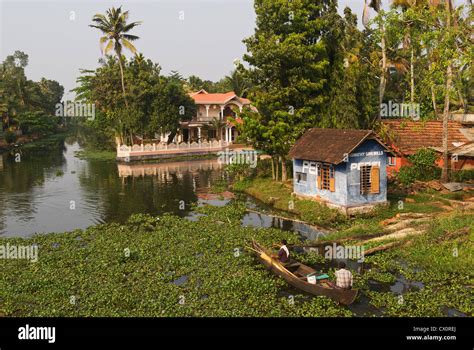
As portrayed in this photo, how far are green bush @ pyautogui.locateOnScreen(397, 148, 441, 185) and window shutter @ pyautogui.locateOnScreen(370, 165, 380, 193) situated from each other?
5712 millimetres

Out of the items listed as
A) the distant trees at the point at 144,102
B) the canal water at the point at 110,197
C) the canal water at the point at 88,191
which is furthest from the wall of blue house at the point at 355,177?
the distant trees at the point at 144,102

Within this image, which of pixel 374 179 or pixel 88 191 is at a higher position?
pixel 374 179

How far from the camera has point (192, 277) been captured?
677 inches

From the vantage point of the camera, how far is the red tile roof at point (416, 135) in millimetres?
33312

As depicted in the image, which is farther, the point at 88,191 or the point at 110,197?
the point at 88,191

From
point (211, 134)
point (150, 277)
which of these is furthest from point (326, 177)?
point (211, 134)

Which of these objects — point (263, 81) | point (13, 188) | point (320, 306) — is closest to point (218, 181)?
point (263, 81)

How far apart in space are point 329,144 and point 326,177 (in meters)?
1.90

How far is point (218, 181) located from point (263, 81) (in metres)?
11.3

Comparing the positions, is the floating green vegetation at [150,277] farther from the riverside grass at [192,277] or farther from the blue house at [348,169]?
the blue house at [348,169]

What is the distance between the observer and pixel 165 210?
97.4 ft

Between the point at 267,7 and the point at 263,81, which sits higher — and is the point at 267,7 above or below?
above

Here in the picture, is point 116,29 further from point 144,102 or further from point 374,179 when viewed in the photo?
point 374,179
